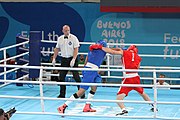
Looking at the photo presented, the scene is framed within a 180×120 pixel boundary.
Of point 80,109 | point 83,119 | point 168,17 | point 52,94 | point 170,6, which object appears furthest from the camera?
point 168,17

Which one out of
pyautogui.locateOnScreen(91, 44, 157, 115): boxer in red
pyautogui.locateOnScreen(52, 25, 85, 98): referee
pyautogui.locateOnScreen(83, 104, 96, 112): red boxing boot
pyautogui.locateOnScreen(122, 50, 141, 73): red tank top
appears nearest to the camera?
pyautogui.locateOnScreen(91, 44, 157, 115): boxer in red

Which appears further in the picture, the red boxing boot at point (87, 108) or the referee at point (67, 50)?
the referee at point (67, 50)

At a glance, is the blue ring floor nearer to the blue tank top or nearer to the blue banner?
the blue tank top

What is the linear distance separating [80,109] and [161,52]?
4906 millimetres

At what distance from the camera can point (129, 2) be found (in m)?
13.8

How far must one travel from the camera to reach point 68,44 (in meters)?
11.1

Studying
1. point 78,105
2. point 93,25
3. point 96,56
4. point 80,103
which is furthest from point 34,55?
point 93,25

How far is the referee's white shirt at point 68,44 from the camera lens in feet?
36.3

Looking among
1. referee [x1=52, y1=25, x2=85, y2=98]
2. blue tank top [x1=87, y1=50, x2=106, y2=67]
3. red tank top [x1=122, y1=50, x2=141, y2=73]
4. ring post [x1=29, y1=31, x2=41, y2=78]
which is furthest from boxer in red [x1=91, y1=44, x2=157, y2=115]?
ring post [x1=29, y1=31, x2=41, y2=78]

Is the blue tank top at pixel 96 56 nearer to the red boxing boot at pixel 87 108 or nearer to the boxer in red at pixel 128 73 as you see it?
the boxer in red at pixel 128 73

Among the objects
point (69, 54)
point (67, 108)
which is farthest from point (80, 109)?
point (69, 54)

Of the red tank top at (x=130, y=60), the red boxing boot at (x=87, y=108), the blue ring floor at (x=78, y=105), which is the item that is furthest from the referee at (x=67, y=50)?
the red tank top at (x=130, y=60)

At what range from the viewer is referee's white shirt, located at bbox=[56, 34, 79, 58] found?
36.3 ft

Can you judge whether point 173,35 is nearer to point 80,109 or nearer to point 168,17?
point 168,17
